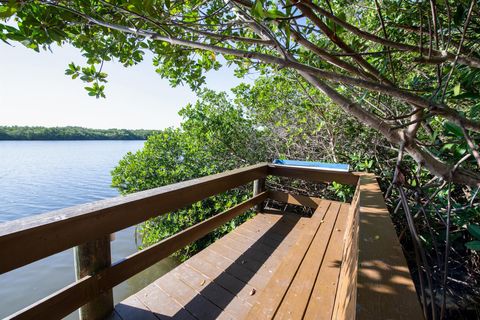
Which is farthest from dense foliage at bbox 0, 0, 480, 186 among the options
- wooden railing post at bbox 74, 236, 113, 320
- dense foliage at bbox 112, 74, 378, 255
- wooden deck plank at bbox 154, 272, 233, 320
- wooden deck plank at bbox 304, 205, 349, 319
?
dense foliage at bbox 112, 74, 378, 255

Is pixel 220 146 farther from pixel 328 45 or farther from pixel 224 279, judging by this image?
pixel 224 279

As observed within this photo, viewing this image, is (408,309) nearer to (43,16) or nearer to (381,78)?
(381,78)

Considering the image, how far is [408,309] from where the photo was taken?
612mm

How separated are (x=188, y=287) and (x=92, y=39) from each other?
241 centimetres

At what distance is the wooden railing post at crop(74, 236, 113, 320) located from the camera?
128 centimetres

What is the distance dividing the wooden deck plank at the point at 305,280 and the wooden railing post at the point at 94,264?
1.04 m

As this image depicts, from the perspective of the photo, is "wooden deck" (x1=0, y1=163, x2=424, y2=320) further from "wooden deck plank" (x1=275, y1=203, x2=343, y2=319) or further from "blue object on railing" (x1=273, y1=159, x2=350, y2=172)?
"blue object on railing" (x1=273, y1=159, x2=350, y2=172)

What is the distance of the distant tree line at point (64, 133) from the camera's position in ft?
140

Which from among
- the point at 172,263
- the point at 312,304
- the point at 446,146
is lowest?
the point at 172,263

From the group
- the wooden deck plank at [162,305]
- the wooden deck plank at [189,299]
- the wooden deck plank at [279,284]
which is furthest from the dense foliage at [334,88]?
the wooden deck plank at [162,305]

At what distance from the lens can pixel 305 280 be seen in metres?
1.55

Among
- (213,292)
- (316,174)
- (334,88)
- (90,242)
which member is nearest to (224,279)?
(213,292)

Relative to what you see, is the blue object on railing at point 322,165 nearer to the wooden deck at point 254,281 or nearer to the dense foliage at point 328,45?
the wooden deck at point 254,281

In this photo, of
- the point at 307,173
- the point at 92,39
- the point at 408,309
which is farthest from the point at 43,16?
the point at 307,173
